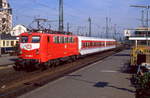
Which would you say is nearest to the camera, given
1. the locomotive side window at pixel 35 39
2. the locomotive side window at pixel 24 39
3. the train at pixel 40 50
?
the train at pixel 40 50

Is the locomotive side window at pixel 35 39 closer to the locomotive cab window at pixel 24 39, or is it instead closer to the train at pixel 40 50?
the train at pixel 40 50

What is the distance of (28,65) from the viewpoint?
19.4 m

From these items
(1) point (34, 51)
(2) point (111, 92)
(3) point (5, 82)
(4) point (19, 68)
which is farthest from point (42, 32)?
(2) point (111, 92)

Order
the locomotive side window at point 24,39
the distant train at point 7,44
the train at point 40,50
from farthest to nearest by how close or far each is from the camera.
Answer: the distant train at point 7,44
the locomotive side window at point 24,39
the train at point 40,50

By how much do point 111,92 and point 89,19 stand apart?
59415 mm

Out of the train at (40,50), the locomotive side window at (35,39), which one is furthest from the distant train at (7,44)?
the locomotive side window at (35,39)

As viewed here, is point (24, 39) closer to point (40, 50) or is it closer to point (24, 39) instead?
point (24, 39)

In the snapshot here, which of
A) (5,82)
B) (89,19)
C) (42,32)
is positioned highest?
(89,19)

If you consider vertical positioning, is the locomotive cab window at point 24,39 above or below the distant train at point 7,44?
above

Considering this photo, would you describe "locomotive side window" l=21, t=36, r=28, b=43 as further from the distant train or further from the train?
the distant train

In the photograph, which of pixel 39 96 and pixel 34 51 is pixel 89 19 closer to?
pixel 34 51

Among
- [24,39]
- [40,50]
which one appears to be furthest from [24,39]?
[40,50]

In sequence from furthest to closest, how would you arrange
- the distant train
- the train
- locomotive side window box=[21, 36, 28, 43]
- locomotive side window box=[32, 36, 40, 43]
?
the distant train < locomotive side window box=[21, 36, 28, 43] < locomotive side window box=[32, 36, 40, 43] < the train

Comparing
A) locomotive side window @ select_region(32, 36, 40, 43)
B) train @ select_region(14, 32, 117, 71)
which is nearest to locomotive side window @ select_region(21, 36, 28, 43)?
train @ select_region(14, 32, 117, 71)
